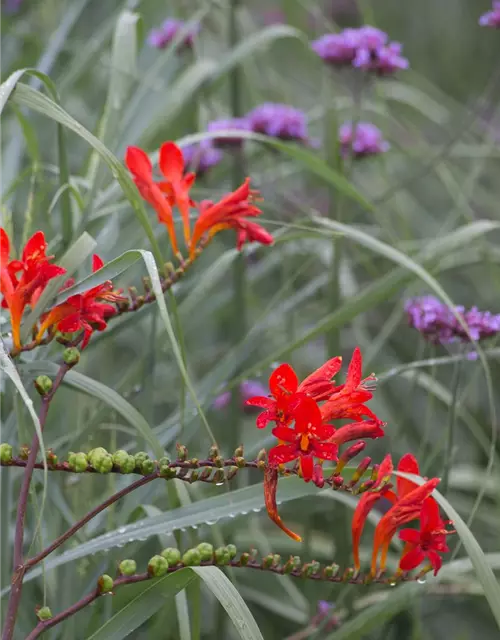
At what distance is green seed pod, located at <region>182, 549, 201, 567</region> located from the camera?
2.37 ft

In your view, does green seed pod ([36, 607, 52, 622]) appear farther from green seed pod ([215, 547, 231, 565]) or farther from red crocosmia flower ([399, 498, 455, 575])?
red crocosmia flower ([399, 498, 455, 575])

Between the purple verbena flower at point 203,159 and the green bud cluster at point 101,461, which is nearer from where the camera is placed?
the green bud cluster at point 101,461

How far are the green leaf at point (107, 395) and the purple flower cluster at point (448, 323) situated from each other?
0.41 meters

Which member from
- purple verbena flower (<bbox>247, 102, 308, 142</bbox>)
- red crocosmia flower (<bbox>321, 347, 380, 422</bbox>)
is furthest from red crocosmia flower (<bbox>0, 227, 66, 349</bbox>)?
purple verbena flower (<bbox>247, 102, 308, 142</bbox>)

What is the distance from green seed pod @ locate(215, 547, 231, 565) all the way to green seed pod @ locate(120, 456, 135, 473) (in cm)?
9

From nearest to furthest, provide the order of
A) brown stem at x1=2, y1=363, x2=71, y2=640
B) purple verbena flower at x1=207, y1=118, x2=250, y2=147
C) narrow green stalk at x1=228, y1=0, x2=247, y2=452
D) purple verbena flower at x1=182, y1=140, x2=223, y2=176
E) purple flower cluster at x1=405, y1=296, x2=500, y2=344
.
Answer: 1. brown stem at x1=2, y1=363, x2=71, y2=640
2. purple flower cluster at x1=405, y1=296, x2=500, y2=344
3. narrow green stalk at x1=228, y1=0, x2=247, y2=452
4. purple verbena flower at x1=207, y1=118, x2=250, y2=147
5. purple verbena flower at x1=182, y1=140, x2=223, y2=176

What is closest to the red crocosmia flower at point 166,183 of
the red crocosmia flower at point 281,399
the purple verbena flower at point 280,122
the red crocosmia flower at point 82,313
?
the red crocosmia flower at point 82,313

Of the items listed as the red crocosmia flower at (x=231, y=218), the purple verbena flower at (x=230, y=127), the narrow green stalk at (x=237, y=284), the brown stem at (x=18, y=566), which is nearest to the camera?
the brown stem at (x=18, y=566)

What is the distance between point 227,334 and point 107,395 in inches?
51.0

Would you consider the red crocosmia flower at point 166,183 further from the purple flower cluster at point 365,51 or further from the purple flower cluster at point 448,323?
the purple flower cluster at point 365,51

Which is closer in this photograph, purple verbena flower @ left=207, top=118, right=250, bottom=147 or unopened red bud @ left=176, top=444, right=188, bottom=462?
unopened red bud @ left=176, top=444, right=188, bottom=462

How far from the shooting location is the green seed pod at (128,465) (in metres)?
0.71

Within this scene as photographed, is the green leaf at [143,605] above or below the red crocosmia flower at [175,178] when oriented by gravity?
below

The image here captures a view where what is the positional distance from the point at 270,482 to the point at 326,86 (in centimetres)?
94
